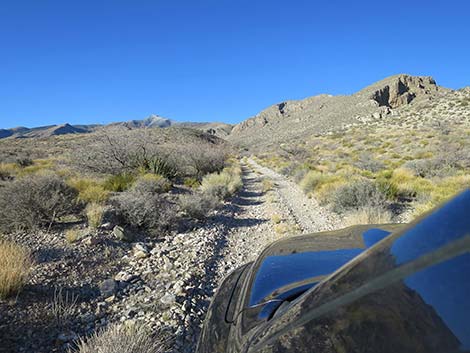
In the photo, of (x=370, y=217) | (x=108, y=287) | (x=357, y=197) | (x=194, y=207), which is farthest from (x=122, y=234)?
(x=357, y=197)

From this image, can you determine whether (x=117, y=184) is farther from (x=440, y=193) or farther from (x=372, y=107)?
(x=372, y=107)

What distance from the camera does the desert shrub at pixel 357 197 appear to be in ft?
28.5

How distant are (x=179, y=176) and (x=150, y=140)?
2.59 m

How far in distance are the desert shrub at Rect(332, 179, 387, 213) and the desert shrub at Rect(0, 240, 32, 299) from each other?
7.85m

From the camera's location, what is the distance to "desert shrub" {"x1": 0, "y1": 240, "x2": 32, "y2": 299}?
144 inches

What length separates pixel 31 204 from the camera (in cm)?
651

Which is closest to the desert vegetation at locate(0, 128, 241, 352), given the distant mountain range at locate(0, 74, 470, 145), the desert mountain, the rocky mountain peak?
the distant mountain range at locate(0, 74, 470, 145)

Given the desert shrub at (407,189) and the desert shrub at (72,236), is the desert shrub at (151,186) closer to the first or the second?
the desert shrub at (72,236)

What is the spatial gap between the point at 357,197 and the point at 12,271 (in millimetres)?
8429

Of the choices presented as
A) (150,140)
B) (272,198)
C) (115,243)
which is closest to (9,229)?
(115,243)

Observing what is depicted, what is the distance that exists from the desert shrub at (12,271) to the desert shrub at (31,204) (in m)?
2.24

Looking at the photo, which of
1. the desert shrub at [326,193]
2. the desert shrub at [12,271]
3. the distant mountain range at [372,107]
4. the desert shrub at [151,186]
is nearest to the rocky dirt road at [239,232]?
the desert shrub at [326,193]

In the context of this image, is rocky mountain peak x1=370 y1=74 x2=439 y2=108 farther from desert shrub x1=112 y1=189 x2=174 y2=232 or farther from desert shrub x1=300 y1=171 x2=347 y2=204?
desert shrub x1=112 y1=189 x2=174 y2=232

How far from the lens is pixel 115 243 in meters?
5.97
